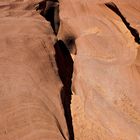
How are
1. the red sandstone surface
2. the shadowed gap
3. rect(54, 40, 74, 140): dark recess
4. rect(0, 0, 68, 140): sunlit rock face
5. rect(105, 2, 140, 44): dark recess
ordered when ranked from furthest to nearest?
the shadowed gap, rect(105, 2, 140, 44): dark recess, rect(54, 40, 74, 140): dark recess, the red sandstone surface, rect(0, 0, 68, 140): sunlit rock face

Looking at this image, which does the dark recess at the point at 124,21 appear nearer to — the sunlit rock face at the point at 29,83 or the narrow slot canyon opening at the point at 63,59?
the narrow slot canyon opening at the point at 63,59

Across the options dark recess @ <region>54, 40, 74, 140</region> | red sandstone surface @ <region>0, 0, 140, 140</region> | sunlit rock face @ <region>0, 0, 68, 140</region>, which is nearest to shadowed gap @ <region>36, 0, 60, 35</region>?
red sandstone surface @ <region>0, 0, 140, 140</region>

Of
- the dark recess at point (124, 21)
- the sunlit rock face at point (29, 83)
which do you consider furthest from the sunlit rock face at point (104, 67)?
the sunlit rock face at point (29, 83)

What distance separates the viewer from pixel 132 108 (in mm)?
2266

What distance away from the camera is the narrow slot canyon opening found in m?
2.39

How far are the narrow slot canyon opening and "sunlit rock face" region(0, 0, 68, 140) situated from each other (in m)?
0.08

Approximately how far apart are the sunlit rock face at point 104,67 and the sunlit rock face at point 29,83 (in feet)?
0.55

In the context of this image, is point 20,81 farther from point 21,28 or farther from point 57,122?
point 21,28

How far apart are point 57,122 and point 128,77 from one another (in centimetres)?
A: 60

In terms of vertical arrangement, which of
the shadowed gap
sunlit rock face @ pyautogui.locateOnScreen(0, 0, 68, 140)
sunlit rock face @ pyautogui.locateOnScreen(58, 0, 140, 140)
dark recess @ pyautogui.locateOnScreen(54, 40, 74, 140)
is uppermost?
sunlit rock face @ pyautogui.locateOnScreen(0, 0, 68, 140)

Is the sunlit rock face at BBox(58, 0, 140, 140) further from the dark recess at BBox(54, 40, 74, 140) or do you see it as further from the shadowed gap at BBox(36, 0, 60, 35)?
the shadowed gap at BBox(36, 0, 60, 35)

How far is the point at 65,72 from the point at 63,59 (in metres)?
0.16

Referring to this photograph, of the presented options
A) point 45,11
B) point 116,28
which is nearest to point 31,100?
point 116,28

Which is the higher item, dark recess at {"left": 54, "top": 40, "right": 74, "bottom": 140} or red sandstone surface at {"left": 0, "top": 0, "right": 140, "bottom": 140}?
red sandstone surface at {"left": 0, "top": 0, "right": 140, "bottom": 140}
